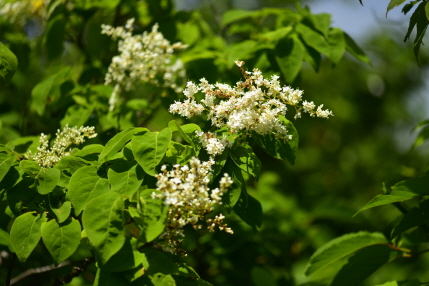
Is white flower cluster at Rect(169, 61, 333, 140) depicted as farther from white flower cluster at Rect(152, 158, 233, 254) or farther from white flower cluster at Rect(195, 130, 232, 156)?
white flower cluster at Rect(152, 158, 233, 254)

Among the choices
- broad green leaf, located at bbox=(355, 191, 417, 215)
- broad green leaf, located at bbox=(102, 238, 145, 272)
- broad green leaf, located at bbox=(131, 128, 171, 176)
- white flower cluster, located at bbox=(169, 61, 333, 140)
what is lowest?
broad green leaf, located at bbox=(355, 191, 417, 215)

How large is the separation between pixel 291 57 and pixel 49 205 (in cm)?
144

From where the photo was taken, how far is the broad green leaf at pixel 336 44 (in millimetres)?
2351

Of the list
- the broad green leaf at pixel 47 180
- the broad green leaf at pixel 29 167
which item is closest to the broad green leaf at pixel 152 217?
the broad green leaf at pixel 47 180

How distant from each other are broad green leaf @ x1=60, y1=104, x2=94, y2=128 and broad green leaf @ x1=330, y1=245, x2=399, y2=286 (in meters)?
1.55

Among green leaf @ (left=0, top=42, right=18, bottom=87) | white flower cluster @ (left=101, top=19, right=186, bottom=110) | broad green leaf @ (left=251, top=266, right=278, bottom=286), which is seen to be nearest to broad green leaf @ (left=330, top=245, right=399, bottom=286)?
broad green leaf @ (left=251, top=266, right=278, bottom=286)

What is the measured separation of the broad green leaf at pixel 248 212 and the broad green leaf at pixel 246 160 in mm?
232

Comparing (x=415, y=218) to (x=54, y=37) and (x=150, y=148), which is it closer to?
(x=150, y=148)

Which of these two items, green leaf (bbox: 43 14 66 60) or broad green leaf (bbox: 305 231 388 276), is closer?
broad green leaf (bbox: 305 231 388 276)

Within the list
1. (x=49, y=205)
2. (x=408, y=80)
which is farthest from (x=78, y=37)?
(x=408, y=80)

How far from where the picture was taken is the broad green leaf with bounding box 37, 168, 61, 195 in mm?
1525

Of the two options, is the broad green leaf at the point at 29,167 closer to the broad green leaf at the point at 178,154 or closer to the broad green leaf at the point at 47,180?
the broad green leaf at the point at 47,180

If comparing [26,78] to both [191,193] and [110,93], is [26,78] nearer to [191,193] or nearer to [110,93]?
[110,93]

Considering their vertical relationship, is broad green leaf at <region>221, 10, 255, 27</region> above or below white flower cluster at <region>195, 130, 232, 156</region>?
below
